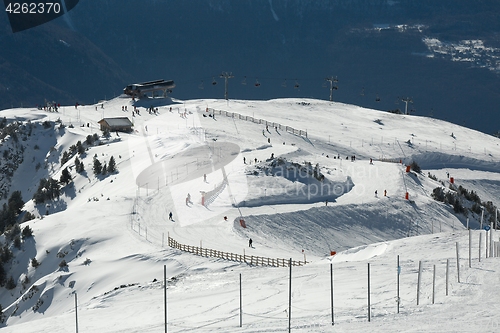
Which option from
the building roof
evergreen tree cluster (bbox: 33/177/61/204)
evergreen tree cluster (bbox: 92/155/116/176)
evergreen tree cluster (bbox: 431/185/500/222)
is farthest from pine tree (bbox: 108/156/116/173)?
evergreen tree cluster (bbox: 431/185/500/222)

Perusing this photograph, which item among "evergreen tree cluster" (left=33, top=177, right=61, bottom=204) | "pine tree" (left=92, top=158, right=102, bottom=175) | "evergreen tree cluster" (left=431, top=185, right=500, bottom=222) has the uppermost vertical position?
"pine tree" (left=92, top=158, right=102, bottom=175)

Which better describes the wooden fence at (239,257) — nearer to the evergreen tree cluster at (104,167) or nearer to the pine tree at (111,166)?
the pine tree at (111,166)

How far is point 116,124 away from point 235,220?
125ft

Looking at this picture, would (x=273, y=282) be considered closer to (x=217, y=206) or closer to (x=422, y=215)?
(x=217, y=206)

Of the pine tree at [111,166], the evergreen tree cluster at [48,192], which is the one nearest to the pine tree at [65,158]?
the evergreen tree cluster at [48,192]

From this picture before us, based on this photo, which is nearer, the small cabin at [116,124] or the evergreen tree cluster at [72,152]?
the evergreen tree cluster at [72,152]

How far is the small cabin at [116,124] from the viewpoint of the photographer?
93.3 meters

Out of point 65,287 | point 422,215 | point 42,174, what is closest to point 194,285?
point 65,287

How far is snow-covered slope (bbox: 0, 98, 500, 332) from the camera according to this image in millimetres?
40812

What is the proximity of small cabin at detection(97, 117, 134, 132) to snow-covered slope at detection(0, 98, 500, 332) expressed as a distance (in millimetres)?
1354

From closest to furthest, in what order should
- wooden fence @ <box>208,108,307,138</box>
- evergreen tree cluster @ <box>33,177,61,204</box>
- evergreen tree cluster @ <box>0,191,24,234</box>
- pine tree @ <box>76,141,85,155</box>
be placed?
evergreen tree cluster @ <box>0,191,24,234</box> → evergreen tree cluster @ <box>33,177,61,204</box> → pine tree @ <box>76,141,85,155</box> → wooden fence @ <box>208,108,307,138</box>

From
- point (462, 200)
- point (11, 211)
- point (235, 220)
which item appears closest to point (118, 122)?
point (11, 211)

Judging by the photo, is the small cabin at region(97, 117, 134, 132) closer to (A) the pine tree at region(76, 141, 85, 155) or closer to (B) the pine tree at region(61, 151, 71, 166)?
(A) the pine tree at region(76, 141, 85, 155)

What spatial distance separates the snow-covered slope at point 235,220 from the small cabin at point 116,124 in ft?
4.44
